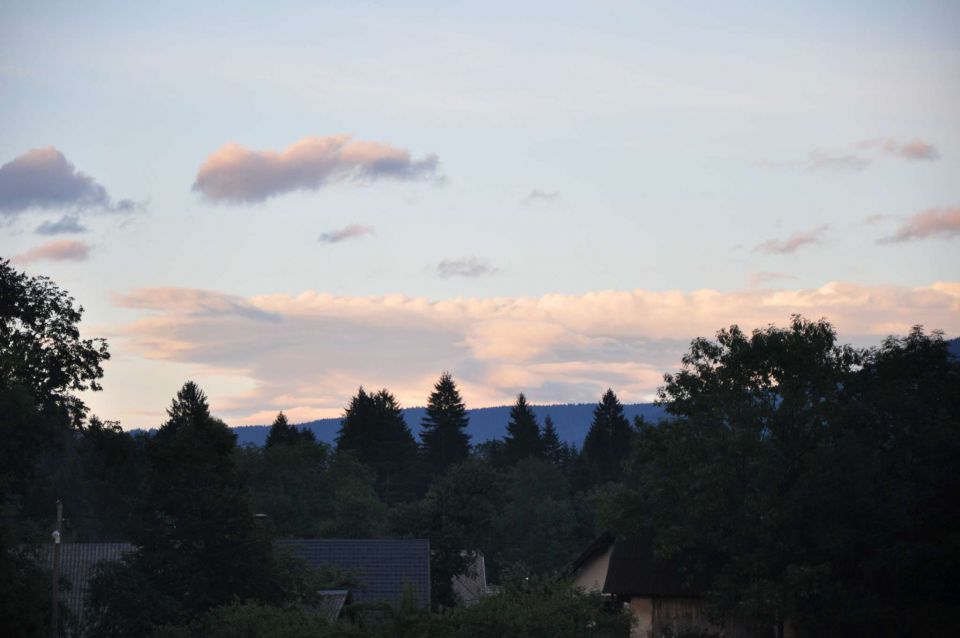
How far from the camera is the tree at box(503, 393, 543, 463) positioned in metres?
131

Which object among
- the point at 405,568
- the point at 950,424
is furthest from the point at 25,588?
the point at 950,424

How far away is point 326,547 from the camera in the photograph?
174 feet

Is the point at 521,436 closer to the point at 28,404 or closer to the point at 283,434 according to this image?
the point at 283,434

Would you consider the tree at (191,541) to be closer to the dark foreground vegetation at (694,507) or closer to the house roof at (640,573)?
the dark foreground vegetation at (694,507)

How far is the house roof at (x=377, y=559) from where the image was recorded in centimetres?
5066

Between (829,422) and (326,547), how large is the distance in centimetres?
2545

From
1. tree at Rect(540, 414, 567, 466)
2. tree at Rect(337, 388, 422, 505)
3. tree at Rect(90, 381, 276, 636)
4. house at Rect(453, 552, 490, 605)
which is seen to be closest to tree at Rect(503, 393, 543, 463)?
tree at Rect(540, 414, 567, 466)

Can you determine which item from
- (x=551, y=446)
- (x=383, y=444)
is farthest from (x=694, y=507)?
(x=551, y=446)

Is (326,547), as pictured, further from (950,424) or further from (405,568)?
(950,424)

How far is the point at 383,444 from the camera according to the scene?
121 m

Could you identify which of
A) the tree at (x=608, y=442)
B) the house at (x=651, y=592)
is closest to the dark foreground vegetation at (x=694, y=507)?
the house at (x=651, y=592)

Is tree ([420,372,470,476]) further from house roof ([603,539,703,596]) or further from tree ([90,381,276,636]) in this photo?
tree ([90,381,276,636])

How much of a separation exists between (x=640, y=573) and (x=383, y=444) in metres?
79.5

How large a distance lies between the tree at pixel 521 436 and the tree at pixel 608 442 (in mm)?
6825
